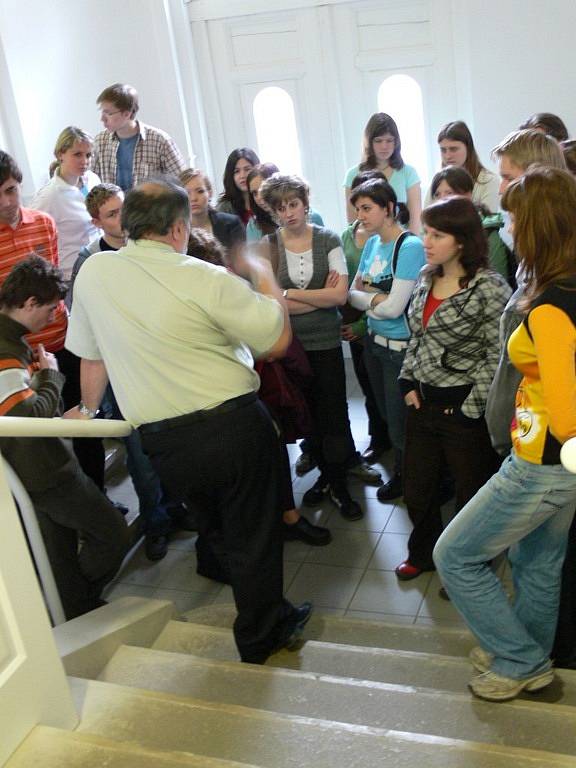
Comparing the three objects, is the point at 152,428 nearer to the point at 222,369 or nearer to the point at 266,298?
the point at 222,369

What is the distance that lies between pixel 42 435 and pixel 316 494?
2082 mm

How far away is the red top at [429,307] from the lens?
313 centimetres

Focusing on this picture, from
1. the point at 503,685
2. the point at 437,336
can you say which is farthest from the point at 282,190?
the point at 503,685

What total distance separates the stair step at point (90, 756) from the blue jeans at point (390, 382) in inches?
80.1

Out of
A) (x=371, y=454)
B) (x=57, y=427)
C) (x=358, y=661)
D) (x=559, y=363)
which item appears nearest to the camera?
(x=559, y=363)

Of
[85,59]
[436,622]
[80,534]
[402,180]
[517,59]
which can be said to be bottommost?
[436,622]

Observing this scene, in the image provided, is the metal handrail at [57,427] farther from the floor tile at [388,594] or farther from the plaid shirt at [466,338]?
the floor tile at [388,594]

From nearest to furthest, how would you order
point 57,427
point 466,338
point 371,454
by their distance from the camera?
point 57,427, point 466,338, point 371,454

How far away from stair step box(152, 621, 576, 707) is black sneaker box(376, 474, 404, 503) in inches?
48.5

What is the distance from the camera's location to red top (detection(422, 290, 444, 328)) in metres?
3.13

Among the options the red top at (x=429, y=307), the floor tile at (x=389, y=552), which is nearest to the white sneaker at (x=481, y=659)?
the floor tile at (x=389, y=552)

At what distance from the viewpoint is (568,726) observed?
2.30m

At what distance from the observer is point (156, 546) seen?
13.0ft

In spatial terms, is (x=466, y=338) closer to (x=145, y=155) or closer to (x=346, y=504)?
(x=346, y=504)
